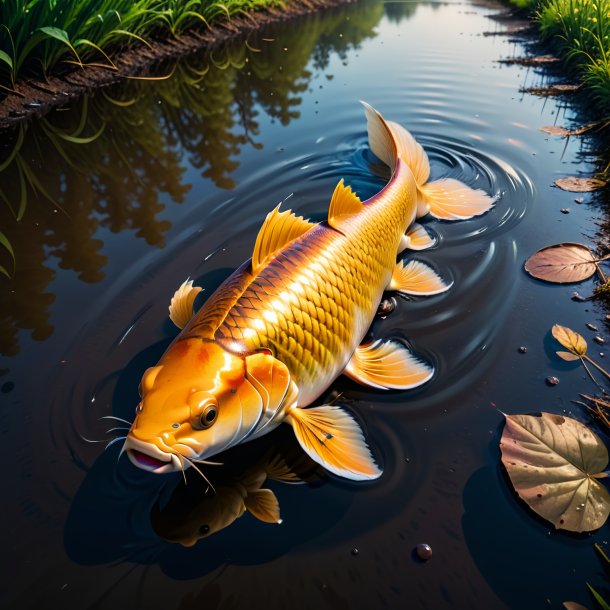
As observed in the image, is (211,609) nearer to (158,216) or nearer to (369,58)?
(158,216)

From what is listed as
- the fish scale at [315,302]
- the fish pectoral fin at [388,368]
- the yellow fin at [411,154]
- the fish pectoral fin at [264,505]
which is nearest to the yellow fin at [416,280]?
the fish scale at [315,302]

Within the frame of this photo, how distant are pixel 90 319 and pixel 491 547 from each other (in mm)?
2606

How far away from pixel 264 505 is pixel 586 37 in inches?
374

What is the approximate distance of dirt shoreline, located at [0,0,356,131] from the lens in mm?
6484

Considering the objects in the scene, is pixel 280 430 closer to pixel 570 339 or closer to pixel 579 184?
pixel 570 339

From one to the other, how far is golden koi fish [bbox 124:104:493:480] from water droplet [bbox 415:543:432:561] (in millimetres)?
342

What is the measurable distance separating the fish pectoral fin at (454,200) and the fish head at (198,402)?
2.71 m

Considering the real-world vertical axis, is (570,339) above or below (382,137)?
below

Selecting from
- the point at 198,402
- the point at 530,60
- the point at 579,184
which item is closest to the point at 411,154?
the point at 579,184

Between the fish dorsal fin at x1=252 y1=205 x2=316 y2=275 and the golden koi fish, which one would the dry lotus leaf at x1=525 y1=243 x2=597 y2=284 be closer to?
the golden koi fish

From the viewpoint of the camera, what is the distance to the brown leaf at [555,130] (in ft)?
18.9

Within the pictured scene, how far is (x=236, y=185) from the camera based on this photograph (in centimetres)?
463

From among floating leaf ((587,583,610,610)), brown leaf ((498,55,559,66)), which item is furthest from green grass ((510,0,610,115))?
floating leaf ((587,583,610,610))

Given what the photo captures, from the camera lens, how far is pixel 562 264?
3.38 metres
